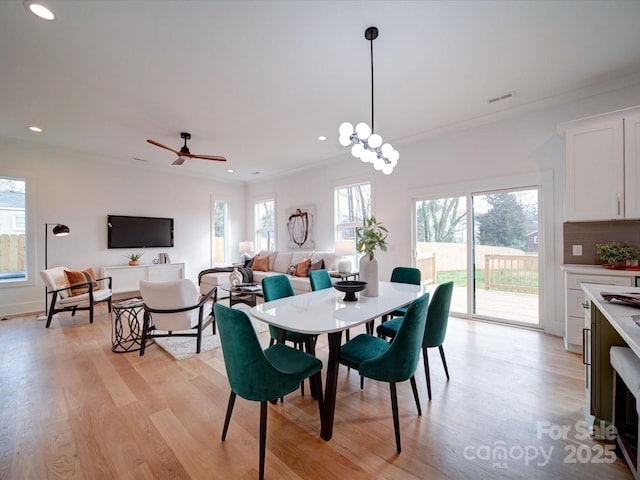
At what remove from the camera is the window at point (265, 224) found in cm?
724

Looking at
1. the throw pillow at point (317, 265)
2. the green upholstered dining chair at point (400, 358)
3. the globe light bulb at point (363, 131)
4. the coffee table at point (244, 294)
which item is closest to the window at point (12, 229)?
the coffee table at point (244, 294)

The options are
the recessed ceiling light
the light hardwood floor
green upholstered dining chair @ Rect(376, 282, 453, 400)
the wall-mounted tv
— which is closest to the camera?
the light hardwood floor

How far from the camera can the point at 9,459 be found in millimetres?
1573

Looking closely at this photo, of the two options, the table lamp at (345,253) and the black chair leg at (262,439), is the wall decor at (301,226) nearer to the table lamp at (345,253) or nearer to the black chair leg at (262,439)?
the table lamp at (345,253)

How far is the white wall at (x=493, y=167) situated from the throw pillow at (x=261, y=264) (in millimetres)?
1843

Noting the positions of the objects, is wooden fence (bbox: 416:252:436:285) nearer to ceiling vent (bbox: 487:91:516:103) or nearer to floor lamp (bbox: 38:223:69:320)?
ceiling vent (bbox: 487:91:516:103)

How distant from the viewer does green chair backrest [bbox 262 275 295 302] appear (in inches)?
96.7

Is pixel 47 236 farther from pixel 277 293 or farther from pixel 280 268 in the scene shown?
pixel 277 293

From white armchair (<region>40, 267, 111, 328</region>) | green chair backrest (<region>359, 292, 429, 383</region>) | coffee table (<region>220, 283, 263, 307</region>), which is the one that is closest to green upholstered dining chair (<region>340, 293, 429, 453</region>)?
green chair backrest (<region>359, 292, 429, 383</region>)

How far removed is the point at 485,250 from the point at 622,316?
2792mm

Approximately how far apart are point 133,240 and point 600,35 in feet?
24.4

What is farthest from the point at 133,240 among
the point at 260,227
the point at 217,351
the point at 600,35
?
the point at 600,35

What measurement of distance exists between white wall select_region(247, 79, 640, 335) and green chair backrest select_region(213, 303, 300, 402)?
356 cm

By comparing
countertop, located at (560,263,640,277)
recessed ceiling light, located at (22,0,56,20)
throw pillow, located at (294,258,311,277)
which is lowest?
throw pillow, located at (294,258,311,277)
